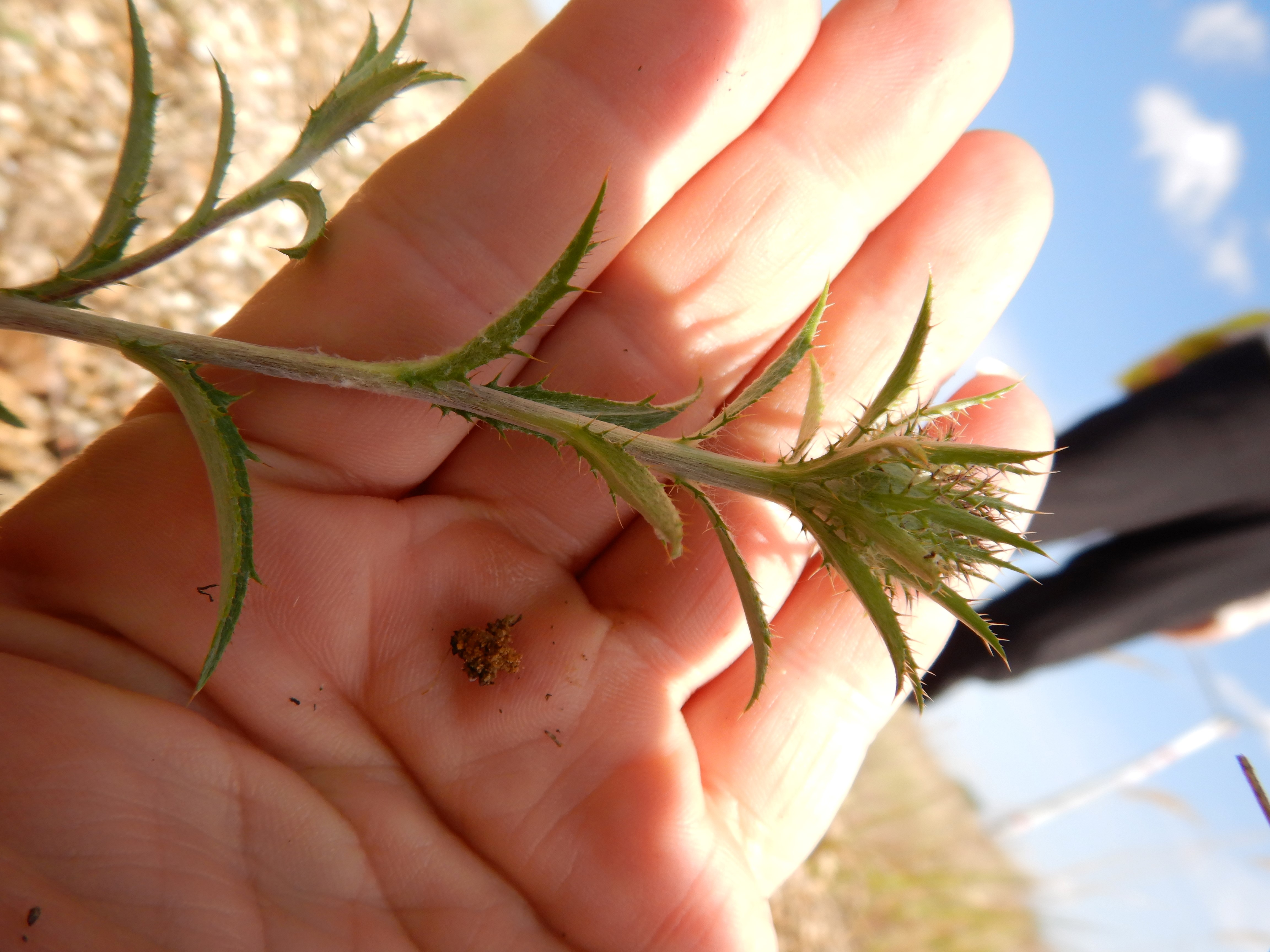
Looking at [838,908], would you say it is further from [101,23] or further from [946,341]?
[101,23]

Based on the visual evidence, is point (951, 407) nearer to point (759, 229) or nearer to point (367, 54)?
point (759, 229)

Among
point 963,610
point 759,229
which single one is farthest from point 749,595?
point 759,229

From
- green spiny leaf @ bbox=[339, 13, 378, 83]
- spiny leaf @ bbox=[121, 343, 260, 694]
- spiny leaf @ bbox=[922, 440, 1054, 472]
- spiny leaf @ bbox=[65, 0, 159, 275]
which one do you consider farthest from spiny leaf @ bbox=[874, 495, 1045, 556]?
spiny leaf @ bbox=[65, 0, 159, 275]

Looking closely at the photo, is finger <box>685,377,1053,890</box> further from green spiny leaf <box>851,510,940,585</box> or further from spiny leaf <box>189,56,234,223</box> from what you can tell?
spiny leaf <box>189,56,234,223</box>

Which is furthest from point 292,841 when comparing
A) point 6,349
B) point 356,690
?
point 6,349

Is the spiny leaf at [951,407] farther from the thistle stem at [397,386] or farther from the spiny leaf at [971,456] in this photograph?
the thistle stem at [397,386]

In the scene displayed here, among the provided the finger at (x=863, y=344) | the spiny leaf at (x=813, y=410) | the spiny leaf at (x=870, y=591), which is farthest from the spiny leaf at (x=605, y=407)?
the finger at (x=863, y=344)
